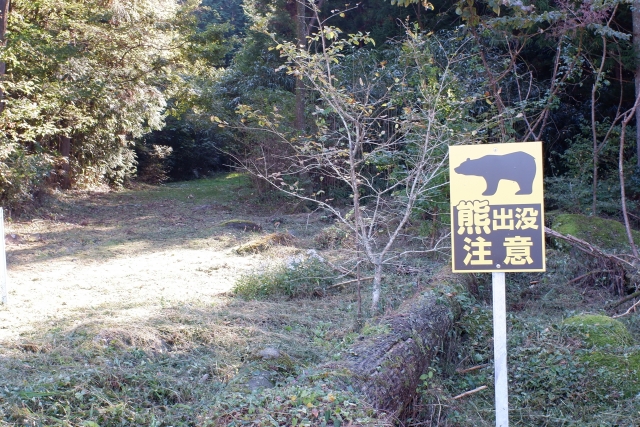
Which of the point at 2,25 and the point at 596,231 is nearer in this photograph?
the point at 596,231

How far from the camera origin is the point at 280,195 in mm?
16312

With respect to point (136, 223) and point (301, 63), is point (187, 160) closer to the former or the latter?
point (136, 223)

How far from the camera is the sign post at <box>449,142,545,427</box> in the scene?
10.8 feet

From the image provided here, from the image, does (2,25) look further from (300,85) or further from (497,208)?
(497,208)

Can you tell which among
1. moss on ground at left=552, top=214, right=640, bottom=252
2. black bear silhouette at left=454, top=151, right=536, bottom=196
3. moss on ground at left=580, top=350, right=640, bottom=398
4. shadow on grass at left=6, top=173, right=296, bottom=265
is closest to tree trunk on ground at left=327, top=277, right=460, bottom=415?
moss on ground at left=580, top=350, right=640, bottom=398

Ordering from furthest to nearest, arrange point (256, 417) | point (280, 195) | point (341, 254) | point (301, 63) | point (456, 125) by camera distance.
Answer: point (280, 195), point (341, 254), point (456, 125), point (301, 63), point (256, 417)

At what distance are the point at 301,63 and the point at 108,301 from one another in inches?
133

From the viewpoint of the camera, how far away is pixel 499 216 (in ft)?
11.0

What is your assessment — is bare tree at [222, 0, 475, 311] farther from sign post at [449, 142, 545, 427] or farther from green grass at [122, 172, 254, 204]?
green grass at [122, 172, 254, 204]

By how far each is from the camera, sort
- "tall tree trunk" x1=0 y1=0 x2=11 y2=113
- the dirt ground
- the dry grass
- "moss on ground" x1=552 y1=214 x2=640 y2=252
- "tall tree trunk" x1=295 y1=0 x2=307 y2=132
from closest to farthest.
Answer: the dry grass → the dirt ground → "moss on ground" x1=552 y1=214 x2=640 y2=252 → "tall tree trunk" x1=0 y1=0 x2=11 y2=113 → "tall tree trunk" x1=295 y1=0 x2=307 y2=132

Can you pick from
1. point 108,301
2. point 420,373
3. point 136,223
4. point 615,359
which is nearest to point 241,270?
point 108,301

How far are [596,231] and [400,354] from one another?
5212mm

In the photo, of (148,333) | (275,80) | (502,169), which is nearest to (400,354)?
(502,169)

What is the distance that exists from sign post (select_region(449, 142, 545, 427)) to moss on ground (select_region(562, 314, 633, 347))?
1.67m
